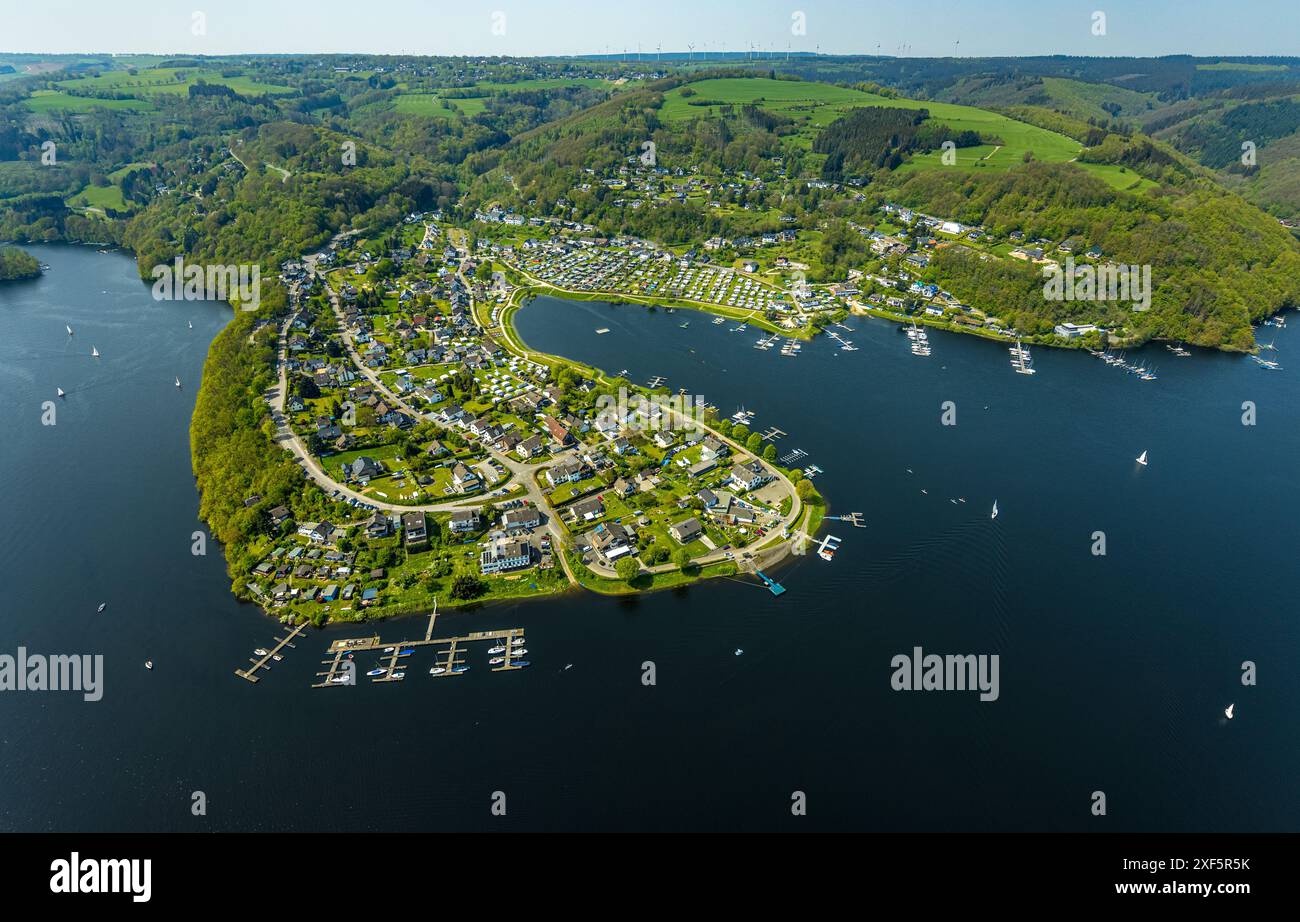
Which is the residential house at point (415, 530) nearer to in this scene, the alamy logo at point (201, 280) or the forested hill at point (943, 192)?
the alamy logo at point (201, 280)

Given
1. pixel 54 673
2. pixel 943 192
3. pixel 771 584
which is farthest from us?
pixel 943 192

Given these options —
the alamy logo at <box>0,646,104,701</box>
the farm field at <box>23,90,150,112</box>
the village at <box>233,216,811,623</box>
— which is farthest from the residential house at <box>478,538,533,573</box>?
the farm field at <box>23,90,150,112</box>

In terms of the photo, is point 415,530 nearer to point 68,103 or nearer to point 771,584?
point 771,584

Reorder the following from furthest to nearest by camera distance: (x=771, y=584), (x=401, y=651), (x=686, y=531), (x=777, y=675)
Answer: (x=686, y=531) < (x=771, y=584) < (x=401, y=651) < (x=777, y=675)

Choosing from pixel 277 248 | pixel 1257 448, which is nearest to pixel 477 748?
pixel 1257 448

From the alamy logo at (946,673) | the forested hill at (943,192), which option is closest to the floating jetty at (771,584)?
the alamy logo at (946,673)

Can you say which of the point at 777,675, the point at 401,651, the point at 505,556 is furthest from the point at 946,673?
the point at 401,651

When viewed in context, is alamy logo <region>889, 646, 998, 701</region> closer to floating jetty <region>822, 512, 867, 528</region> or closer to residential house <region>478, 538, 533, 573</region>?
floating jetty <region>822, 512, 867, 528</region>
